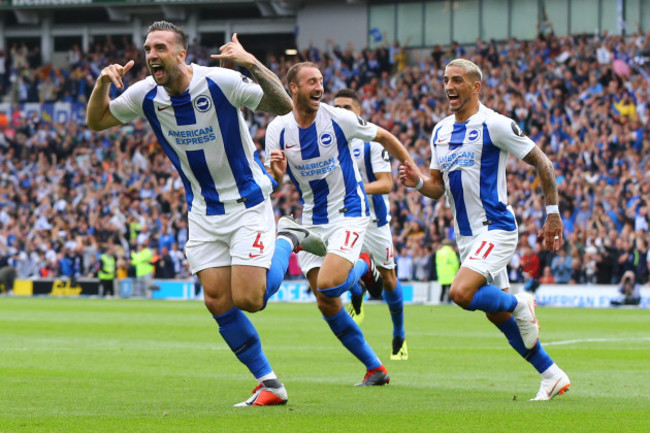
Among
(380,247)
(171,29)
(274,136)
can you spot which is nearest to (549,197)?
(274,136)

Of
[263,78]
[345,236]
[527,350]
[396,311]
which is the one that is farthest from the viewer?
[396,311]

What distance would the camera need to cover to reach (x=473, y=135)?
9.02m

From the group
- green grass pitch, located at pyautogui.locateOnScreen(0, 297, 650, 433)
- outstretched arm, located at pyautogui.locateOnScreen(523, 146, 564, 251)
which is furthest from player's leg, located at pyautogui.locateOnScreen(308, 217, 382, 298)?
outstretched arm, located at pyautogui.locateOnScreen(523, 146, 564, 251)

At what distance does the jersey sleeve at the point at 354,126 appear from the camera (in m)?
9.84

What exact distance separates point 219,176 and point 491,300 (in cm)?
227

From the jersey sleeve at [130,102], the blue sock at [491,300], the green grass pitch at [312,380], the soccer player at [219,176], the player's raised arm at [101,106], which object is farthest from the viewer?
the blue sock at [491,300]

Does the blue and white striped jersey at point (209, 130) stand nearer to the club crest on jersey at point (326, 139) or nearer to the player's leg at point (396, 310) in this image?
the club crest on jersey at point (326, 139)

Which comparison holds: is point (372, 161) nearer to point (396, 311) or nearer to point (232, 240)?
point (396, 311)

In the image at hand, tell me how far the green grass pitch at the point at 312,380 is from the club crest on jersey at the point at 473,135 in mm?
2048

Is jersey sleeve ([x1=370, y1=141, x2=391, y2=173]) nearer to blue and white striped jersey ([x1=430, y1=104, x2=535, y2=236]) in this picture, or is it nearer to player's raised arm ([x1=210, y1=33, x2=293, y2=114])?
blue and white striped jersey ([x1=430, y1=104, x2=535, y2=236])

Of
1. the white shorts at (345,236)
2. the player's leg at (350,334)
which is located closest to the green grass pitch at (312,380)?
the player's leg at (350,334)

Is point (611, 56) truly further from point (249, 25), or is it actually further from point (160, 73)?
point (160, 73)

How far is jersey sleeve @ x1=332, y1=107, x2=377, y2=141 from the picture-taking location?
32.3ft

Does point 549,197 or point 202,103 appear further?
point 549,197
